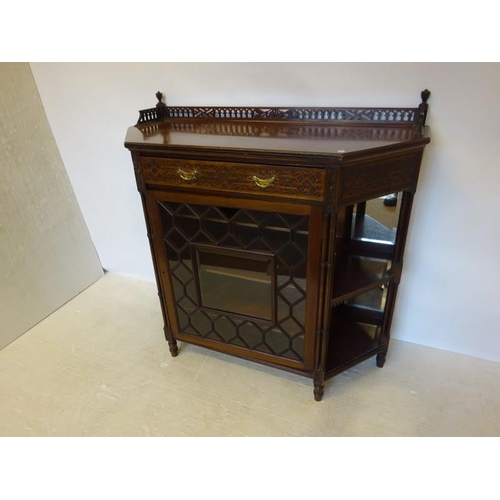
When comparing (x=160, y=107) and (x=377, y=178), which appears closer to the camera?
(x=377, y=178)

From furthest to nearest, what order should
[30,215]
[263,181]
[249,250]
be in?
1. [30,215]
2. [249,250]
3. [263,181]

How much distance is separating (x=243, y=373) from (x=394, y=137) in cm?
104

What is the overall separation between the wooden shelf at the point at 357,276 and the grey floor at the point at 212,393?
1.44ft

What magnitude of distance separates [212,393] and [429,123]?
48.6 inches

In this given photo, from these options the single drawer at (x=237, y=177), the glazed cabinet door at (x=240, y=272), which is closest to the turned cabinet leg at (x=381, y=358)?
the glazed cabinet door at (x=240, y=272)

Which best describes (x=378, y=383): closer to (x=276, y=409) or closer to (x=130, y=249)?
(x=276, y=409)

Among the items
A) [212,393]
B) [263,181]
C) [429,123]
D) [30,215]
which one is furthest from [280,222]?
[30,215]

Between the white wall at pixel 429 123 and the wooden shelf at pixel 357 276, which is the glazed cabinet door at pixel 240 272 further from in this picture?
the white wall at pixel 429 123

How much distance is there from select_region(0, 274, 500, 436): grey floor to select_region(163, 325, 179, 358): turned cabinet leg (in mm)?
40

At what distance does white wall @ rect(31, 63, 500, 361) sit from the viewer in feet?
3.73

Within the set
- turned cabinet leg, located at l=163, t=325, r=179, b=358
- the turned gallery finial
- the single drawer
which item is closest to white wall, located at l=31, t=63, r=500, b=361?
the turned gallery finial

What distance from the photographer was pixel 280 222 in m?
1.06

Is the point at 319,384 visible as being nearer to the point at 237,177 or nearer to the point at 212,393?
the point at 212,393

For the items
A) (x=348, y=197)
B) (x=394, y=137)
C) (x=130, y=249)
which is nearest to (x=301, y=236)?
(x=348, y=197)
